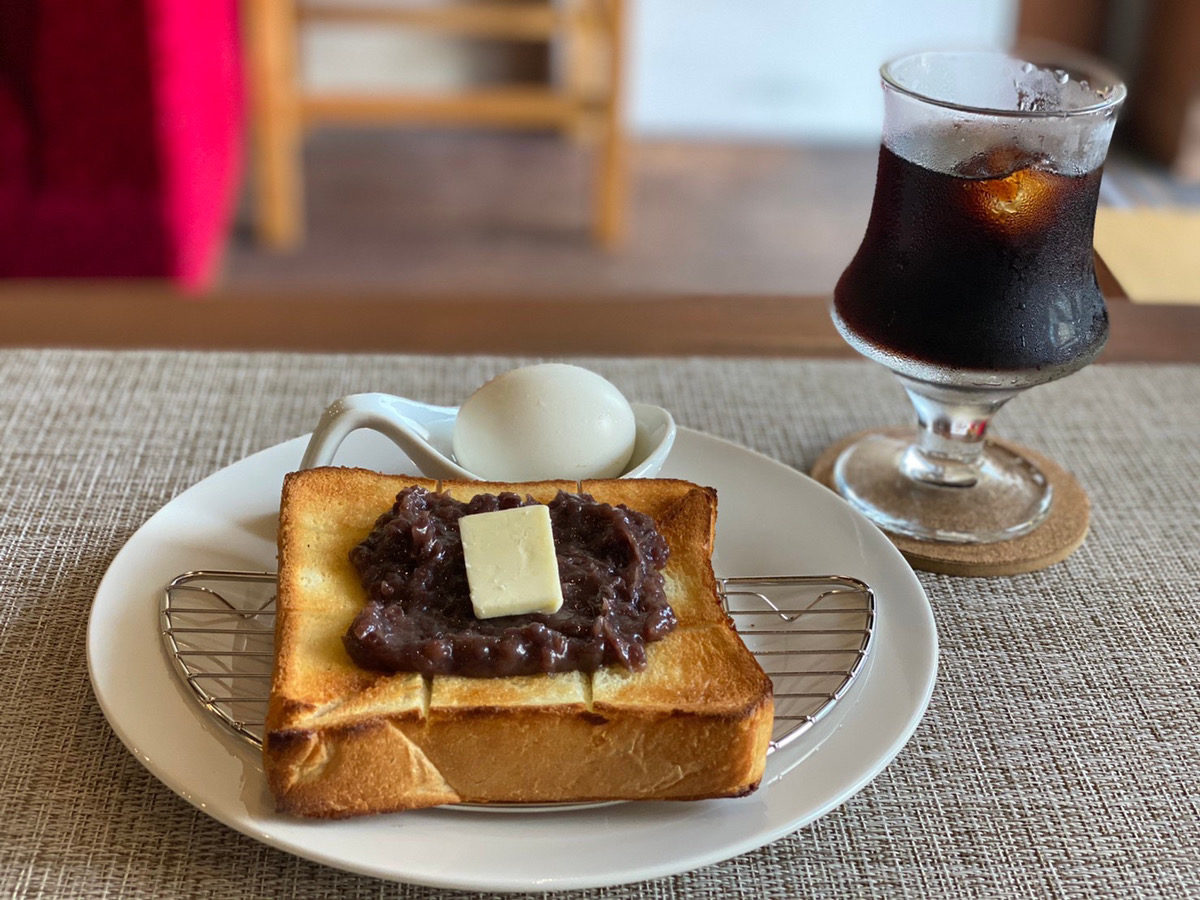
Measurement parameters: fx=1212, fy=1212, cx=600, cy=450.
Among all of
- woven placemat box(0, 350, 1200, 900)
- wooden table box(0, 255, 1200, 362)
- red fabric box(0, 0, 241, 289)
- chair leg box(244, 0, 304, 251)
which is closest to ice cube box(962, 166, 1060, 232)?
woven placemat box(0, 350, 1200, 900)

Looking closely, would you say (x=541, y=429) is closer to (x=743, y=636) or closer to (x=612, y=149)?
(x=743, y=636)

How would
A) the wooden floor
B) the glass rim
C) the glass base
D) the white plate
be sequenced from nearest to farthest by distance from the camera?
the white plate → the glass rim → the glass base → the wooden floor

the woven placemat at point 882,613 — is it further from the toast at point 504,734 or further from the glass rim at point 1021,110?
the glass rim at point 1021,110

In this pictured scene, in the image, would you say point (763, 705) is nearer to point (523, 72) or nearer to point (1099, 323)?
point (1099, 323)

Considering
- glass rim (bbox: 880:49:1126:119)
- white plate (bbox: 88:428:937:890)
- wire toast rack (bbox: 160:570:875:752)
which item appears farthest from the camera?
glass rim (bbox: 880:49:1126:119)

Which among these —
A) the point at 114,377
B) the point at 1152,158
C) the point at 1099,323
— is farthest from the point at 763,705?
the point at 1152,158

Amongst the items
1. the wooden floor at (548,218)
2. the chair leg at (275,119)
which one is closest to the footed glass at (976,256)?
the wooden floor at (548,218)

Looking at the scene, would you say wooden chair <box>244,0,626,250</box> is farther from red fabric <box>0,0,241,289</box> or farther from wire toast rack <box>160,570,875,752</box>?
wire toast rack <box>160,570,875,752</box>
